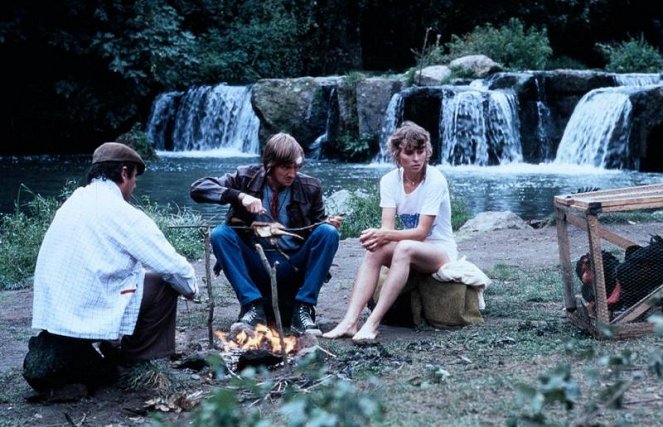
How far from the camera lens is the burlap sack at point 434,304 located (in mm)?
A: 5938

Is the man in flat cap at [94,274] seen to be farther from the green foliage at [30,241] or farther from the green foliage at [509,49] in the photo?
the green foliage at [509,49]

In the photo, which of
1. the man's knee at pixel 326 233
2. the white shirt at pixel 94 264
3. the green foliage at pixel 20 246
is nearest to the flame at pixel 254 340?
the man's knee at pixel 326 233

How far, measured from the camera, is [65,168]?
2008 cm

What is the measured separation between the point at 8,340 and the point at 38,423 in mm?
1831

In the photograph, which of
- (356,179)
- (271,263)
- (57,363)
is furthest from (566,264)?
(356,179)

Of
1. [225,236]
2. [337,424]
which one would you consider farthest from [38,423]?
[337,424]

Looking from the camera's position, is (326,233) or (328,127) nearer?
(326,233)

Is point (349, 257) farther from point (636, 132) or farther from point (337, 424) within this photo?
point (636, 132)

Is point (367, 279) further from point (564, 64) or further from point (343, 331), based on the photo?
point (564, 64)

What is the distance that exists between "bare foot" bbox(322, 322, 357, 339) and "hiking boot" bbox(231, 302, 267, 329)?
1.33 ft

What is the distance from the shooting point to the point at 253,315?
231 inches

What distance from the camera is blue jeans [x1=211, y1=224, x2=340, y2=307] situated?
5.88m

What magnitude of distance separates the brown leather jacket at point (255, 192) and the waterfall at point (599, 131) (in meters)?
13.1

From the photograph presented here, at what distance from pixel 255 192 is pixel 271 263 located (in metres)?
0.45
